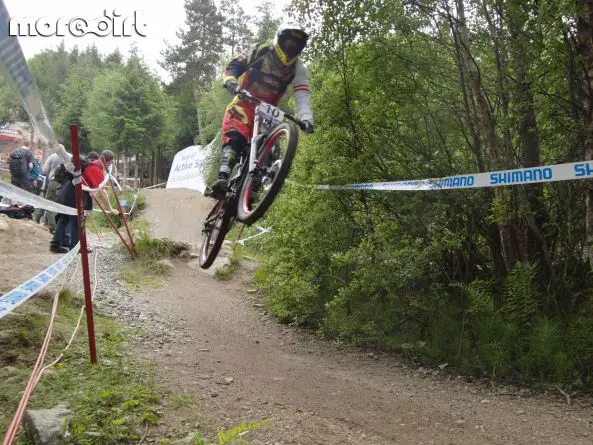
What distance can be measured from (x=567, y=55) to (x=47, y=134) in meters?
4.62

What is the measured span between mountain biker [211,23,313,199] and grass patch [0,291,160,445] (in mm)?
2079

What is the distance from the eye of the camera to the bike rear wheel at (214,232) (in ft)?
20.5

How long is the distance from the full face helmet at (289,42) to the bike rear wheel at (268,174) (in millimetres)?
780

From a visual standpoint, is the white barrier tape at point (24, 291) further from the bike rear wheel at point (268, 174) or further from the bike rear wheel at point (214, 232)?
the bike rear wheel at point (214, 232)

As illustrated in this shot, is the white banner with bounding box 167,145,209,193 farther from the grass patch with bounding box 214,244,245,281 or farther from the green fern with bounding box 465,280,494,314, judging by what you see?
the green fern with bounding box 465,280,494,314

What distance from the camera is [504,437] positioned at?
4211 mm

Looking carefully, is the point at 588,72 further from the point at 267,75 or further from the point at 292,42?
the point at 267,75

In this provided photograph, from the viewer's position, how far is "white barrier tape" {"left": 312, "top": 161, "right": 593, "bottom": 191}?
423 centimetres

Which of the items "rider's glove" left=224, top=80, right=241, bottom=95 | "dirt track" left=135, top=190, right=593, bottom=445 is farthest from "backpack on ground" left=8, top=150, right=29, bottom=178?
"rider's glove" left=224, top=80, right=241, bottom=95

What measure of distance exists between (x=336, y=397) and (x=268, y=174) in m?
2.22

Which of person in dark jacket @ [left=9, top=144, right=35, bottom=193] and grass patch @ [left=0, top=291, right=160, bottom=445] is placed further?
person in dark jacket @ [left=9, top=144, right=35, bottom=193]

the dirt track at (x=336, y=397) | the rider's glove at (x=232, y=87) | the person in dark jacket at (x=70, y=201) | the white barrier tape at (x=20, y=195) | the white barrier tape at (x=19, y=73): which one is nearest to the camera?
the white barrier tape at (x=19, y=73)

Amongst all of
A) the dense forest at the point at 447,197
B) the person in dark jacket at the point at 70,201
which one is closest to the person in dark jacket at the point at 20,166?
the person in dark jacket at the point at 70,201

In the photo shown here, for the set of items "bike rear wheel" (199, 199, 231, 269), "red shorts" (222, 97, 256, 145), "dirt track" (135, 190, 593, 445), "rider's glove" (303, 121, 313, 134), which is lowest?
"dirt track" (135, 190, 593, 445)
